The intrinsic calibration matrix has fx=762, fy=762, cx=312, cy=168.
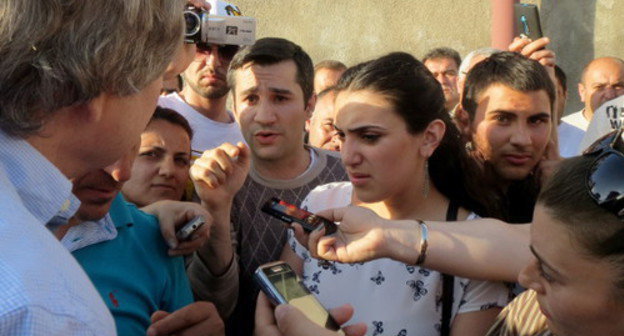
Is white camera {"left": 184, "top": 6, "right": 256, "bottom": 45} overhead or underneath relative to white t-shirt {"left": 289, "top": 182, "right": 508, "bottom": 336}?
overhead

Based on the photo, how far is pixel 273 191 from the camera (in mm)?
3217

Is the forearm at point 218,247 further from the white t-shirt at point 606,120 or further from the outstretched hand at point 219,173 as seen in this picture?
the white t-shirt at point 606,120

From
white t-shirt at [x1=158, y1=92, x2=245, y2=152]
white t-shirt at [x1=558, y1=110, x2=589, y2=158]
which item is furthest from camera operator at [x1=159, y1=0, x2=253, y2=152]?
white t-shirt at [x1=558, y1=110, x2=589, y2=158]

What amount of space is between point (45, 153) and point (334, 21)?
7.50 m

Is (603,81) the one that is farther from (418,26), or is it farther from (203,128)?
(203,128)

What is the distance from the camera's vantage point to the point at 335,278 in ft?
7.75

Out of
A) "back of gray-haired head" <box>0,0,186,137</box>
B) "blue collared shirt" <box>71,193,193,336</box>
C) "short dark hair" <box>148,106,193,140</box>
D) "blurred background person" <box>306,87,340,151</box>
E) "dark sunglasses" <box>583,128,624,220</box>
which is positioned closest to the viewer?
"back of gray-haired head" <box>0,0,186,137</box>

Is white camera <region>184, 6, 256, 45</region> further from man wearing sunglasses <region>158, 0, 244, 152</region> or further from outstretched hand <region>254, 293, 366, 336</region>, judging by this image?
outstretched hand <region>254, 293, 366, 336</region>

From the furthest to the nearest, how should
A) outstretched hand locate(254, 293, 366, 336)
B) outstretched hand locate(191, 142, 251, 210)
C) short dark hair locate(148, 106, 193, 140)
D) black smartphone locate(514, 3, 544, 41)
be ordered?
1. black smartphone locate(514, 3, 544, 41)
2. short dark hair locate(148, 106, 193, 140)
3. outstretched hand locate(191, 142, 251, 210)
4. outstretched hand locate(254, 293, 366, 336)

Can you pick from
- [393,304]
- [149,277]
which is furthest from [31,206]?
[393,304]

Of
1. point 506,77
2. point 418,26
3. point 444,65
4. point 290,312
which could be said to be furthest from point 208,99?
point 418,26

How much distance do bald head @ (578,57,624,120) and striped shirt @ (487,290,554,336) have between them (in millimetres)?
4885

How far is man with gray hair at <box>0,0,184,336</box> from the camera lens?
97cm

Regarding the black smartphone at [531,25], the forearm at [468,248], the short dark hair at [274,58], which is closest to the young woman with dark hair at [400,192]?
the forearm at [468,248]
